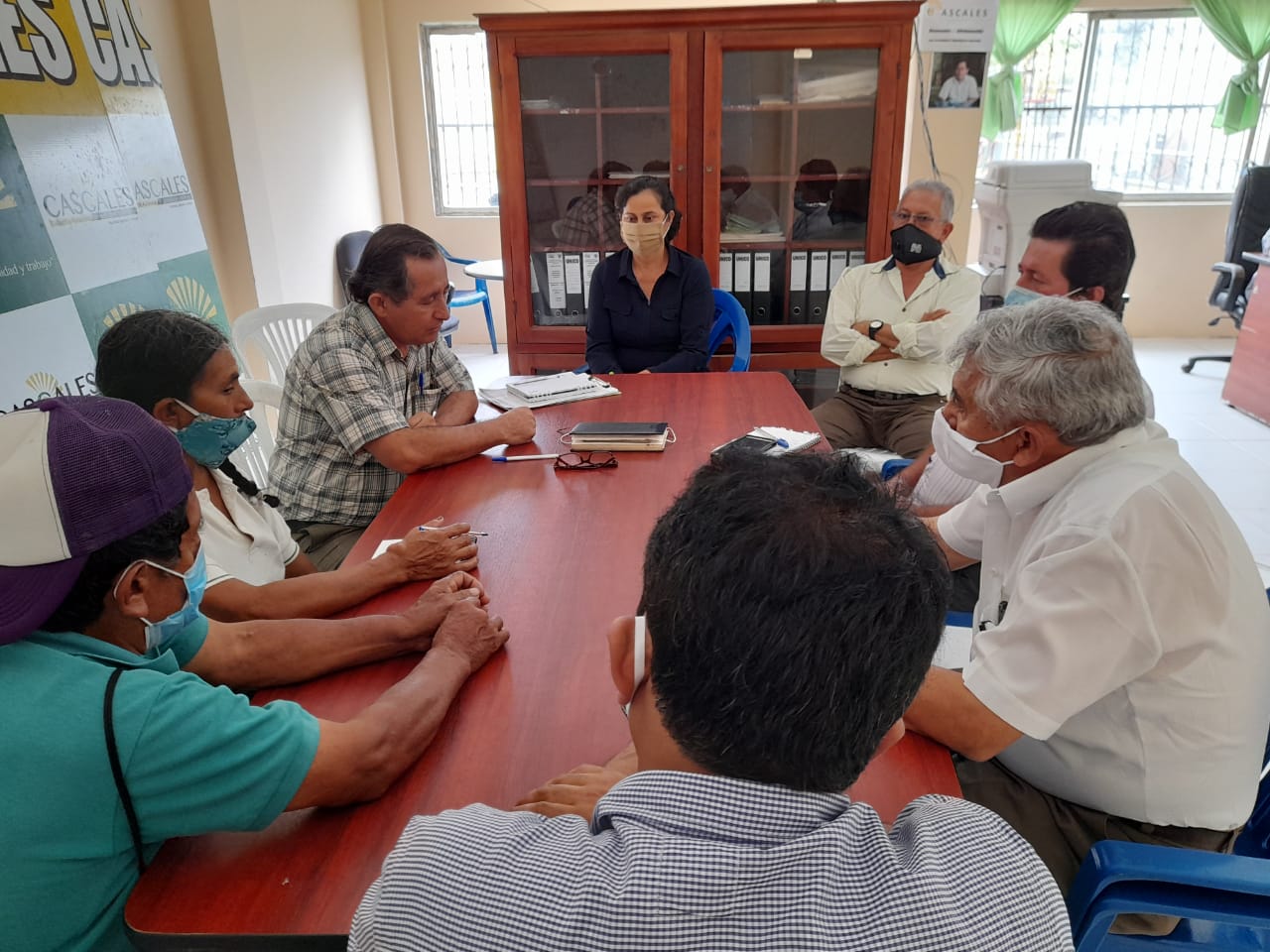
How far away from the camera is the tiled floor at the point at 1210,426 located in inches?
143

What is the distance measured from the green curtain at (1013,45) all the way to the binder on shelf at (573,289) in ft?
10.8

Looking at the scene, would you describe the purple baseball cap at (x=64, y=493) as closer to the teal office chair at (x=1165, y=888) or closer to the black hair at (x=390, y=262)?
the teal office chair at (x=1165, y=888)

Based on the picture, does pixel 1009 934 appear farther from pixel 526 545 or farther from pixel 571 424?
pixel 571 424

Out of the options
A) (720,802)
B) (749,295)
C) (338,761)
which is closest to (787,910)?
(720,802)

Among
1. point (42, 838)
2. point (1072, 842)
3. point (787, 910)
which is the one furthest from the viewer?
point (1072, 842)

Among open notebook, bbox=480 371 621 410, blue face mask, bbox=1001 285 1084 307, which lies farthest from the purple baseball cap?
blue face mask, bbox=1001 285 1084 307

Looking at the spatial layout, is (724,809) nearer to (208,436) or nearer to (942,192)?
(208,436)

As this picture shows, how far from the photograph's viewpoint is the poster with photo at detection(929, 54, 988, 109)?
4.18m

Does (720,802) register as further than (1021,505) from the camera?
No

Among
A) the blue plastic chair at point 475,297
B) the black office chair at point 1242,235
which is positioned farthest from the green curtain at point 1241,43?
the blue plastic chair at point 475,297

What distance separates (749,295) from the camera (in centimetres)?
381

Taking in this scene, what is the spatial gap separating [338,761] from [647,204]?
256 centimetres

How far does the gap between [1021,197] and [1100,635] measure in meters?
3.40

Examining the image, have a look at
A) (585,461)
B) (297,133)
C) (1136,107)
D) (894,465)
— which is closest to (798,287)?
(894,465)
